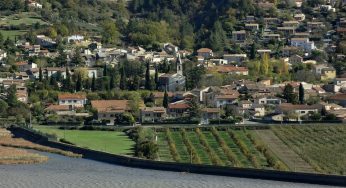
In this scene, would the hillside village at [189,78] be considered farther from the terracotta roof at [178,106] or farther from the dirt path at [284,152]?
the dirt path at [284,152]

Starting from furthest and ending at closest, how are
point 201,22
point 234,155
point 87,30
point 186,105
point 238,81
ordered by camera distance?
point 201,22, point 87,30, point 238,81, point 186,105, point 234,155

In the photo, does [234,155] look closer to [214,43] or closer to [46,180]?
[46,180]

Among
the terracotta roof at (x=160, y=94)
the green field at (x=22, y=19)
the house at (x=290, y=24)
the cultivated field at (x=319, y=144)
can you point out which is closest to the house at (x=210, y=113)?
the terracotta roof at (x=160, y=94)

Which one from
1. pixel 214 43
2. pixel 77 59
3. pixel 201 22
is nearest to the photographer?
pixel 77 59

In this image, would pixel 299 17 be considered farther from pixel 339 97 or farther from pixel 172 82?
pixel 339 97

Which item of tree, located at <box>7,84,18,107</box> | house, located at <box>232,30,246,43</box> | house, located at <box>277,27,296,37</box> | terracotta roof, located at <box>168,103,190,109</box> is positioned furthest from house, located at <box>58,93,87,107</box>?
house, located at <box>277,27,296,37</box>

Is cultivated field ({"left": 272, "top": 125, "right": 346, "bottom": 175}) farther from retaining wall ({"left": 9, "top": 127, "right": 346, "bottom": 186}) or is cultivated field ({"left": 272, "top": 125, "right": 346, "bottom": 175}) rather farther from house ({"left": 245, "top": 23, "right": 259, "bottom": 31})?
house ({"left": 245, "top": 23, "right": 259, "bottom": 31})

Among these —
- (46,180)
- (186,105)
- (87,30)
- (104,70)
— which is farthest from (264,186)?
(87,30)
